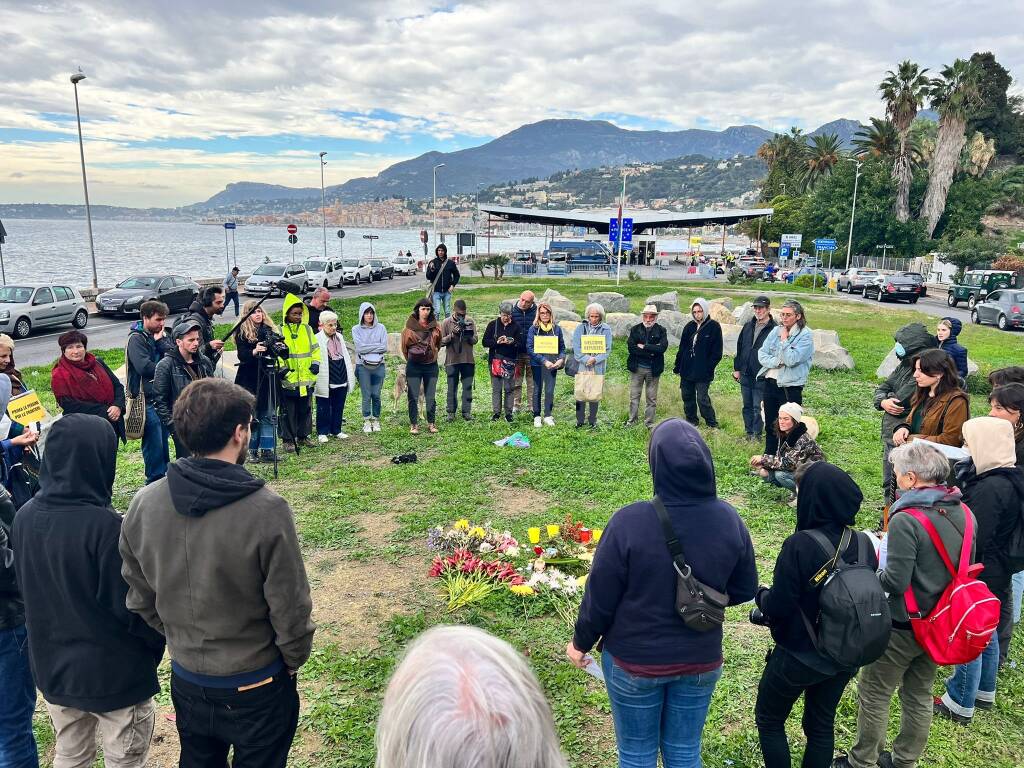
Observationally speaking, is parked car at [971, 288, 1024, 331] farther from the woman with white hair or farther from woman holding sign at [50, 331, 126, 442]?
the woman with white hair

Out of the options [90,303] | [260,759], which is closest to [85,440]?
[260,759]

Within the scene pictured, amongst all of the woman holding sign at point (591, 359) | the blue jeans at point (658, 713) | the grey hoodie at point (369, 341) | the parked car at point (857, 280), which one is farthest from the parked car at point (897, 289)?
the blue jeans at point (658, 713)

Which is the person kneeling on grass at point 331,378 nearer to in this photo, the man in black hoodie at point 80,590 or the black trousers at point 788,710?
the man in black hoodie at point 80,590

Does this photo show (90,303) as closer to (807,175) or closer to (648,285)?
(648,285)

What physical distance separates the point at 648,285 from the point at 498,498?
2848 cm

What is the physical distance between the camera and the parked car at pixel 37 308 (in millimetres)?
19453

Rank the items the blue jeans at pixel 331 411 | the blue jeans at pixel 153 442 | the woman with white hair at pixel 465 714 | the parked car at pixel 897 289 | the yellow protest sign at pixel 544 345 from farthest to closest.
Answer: the parked car at pixel 897 289, the yellow protest sign at pixel 544 345, the blue jeans at pixel 331 411, the blue jeans at pixel 153 442, the woman with white hair at pixel 465 714

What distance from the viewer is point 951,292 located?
32.0 metres

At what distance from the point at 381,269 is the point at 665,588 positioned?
42.7 metres

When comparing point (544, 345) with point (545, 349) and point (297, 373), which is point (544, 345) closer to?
point (545, 349)

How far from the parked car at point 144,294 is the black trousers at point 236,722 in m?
22.8

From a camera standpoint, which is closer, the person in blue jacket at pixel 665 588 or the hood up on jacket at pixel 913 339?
the person in blue jacket at pixel 665 588

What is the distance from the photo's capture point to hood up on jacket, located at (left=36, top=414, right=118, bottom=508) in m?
2.65

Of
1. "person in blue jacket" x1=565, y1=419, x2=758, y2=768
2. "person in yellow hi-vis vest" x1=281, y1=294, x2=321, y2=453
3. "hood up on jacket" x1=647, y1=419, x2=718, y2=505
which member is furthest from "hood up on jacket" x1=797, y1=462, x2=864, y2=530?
"person in yellow hi-vis vest" x1=281, y1=294, x2=321, y2=453
